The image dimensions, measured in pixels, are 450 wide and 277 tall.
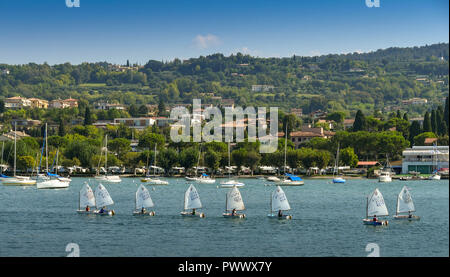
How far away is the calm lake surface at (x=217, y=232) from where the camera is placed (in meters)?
33.2

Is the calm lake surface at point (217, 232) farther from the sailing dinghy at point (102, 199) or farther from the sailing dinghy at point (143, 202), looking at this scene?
the sailing dinghy at point (102, 199)

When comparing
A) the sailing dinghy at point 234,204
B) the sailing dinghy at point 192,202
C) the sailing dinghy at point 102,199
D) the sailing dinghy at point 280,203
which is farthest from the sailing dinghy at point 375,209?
the sailing dinghy at point 102,199

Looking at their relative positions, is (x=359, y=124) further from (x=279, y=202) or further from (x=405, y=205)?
(x=279, y=202)

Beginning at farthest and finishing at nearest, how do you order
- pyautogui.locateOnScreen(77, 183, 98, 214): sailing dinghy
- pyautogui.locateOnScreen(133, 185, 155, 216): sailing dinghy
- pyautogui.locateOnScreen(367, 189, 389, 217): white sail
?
pyautogui.locateOnScreen(77, 183, 98, 214): sailing dinghy, pyautogui.locateOnScreen(133, 185, 155, 216): sailing dinghy, pyautogui.locateOnScreen(367, 189, 389, 217): white sail

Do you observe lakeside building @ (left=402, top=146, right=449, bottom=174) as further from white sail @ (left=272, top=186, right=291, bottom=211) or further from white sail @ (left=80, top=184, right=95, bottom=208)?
white sail @ (left=80, top=184, right=95, bottom=208)

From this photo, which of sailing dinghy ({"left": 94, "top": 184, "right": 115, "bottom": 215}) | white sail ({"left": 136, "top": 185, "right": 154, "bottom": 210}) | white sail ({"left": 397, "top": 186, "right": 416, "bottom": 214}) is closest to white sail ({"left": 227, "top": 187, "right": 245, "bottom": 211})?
white sail ({"left": 136, "top": 185, "right": 154, "bottom": 210})

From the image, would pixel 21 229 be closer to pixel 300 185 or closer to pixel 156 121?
pixel 300 185

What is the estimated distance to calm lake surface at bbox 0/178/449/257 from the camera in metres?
33.2

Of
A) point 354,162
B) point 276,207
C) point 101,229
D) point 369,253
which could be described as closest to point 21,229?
point 101,229

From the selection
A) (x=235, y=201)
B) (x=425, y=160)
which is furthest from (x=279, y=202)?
(x=425, y=160)

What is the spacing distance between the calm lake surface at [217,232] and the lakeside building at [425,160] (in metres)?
44.1

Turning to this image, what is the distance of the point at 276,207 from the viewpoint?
43.9 m

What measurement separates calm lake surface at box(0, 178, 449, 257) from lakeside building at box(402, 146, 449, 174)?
4412 cm

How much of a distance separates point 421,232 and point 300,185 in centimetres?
4358
